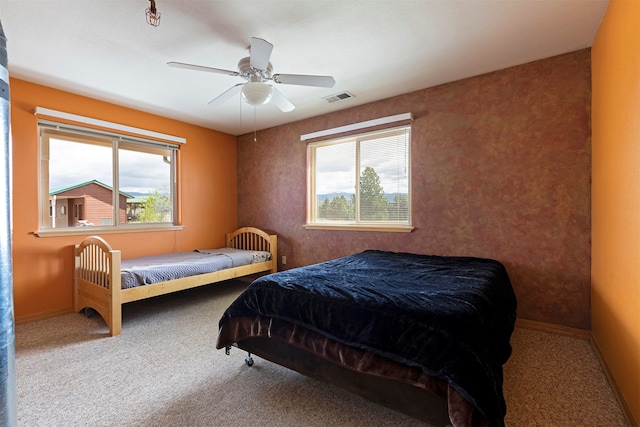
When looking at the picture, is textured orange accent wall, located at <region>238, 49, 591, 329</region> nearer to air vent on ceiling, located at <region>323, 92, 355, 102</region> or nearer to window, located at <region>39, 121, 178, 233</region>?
air vent on ceiling, located at <region>323, 92, 355, 102</region>

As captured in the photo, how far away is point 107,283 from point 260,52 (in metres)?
2.44

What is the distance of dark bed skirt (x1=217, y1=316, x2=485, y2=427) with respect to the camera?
1296mm

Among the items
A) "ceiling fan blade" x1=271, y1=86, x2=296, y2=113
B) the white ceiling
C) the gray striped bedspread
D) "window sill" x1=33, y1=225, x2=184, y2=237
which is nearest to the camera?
the white ceiling

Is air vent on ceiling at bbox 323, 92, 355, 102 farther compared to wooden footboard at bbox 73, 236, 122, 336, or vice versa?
air vent on ceiling at bbox 323, 92, 355, 102

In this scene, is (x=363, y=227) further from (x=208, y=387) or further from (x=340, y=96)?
(x=208, y=387)

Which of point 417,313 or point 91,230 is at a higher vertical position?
point 91,230

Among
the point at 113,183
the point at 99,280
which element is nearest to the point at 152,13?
the point at 99,280

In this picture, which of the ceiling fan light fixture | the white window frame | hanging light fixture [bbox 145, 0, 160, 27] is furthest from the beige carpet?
hanging light fixture [bbox 145, 0, 160, 27]

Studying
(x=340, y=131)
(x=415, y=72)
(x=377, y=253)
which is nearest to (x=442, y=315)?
(x=377, y=253)

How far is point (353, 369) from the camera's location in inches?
60.3

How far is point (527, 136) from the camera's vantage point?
2.64 meters

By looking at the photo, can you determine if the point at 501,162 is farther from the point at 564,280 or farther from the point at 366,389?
the point at 366,389

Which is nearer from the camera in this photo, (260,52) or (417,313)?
(417,313)

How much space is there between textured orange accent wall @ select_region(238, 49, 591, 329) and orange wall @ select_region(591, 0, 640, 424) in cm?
15
